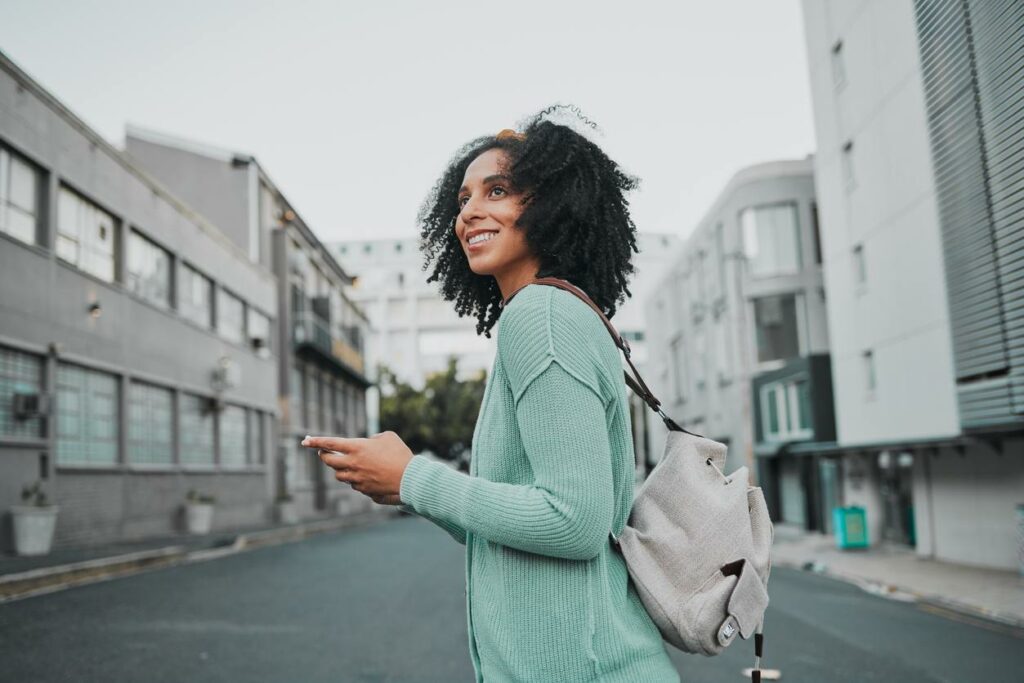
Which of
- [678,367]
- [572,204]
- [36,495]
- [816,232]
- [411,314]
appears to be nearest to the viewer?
[572,204]

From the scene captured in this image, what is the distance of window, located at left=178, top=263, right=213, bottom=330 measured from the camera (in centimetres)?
2448

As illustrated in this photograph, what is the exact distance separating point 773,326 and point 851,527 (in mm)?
11975

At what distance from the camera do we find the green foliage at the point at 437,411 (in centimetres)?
5669

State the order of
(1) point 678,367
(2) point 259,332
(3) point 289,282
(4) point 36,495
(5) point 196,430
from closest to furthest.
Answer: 1. (4) point 36,495
2. (5) point 196,430
3. (2) point 259,332
4. (3) point 289,282
5. (1) point 678,367

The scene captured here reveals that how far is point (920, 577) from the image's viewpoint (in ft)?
48.2

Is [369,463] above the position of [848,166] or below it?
below

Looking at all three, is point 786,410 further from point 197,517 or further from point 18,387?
point 18,387

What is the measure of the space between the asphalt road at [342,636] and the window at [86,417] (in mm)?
5751

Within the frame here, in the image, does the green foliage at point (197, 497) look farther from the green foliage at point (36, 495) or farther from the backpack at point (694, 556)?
the backpack at point (694, 556)

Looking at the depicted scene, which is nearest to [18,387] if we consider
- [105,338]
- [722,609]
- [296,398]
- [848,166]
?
[105,338]

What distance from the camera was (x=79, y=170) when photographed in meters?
18.1

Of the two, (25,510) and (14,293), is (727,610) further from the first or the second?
(14,293)

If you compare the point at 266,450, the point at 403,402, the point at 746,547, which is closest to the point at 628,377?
the point at 746,547

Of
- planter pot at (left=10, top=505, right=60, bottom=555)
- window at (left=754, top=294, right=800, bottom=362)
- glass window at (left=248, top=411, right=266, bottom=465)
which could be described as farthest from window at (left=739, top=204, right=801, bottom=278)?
planter pot at (left=10, top=505, right=60, bottom=555)
